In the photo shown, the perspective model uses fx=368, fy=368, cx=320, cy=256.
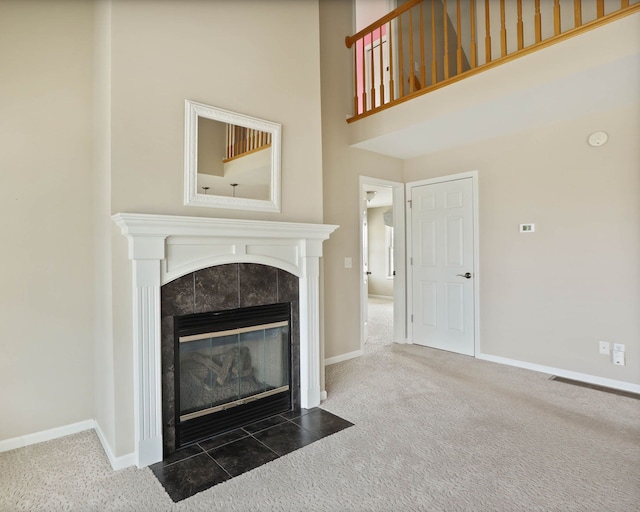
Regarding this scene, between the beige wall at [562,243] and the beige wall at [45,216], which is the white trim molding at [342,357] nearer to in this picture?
the beige wall at [562,243]

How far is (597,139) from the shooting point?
3.19 m

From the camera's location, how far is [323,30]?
4.02m

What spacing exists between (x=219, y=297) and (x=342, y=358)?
6.80 feet

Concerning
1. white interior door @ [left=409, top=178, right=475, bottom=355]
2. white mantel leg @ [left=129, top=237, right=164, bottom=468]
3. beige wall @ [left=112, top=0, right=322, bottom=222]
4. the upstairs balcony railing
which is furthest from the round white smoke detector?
white mantel leg @ [left=129, top=237, right=164, bottom=468]

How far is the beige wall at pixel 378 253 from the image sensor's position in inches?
370

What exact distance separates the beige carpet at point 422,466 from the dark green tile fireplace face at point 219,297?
38 centimetres

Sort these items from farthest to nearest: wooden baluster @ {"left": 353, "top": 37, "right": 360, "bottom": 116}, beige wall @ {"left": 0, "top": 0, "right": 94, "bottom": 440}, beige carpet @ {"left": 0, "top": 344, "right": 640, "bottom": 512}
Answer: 1. wooden baluster @ {"left": 353, "top": 37, "right": 360, "bottom": 116}
2. beige wall @ {"left": 0, "top": 0, "right": 94, "bottom": 440}
3. beige carpet @ {"left": 0, "top": 344, "right": 640, "bottom": 512}

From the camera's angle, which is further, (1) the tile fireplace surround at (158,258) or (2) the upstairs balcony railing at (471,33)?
(2) the upstairs balcony railing at (471,33)

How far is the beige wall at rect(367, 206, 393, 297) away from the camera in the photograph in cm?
941

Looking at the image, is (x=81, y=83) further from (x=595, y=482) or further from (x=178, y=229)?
(x=595, y=482)

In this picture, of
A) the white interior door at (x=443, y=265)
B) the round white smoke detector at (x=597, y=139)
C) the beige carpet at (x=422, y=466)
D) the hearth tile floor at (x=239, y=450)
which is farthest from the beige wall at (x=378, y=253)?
the hearth tile floor at (x=239, y=450)

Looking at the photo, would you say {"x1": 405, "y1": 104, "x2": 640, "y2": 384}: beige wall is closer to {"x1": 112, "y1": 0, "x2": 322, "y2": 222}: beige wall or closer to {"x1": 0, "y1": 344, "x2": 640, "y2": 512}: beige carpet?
{"x1": 0, "y1": 344, "x2": 640, "y2": 512}: beige carpet

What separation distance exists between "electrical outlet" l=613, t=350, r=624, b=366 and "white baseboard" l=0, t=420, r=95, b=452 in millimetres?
4145

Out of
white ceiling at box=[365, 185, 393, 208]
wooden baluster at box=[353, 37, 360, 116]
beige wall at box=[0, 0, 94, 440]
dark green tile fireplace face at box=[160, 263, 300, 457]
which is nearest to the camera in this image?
dark green tile fireplace face at box=[160, 263, 300, 457]
